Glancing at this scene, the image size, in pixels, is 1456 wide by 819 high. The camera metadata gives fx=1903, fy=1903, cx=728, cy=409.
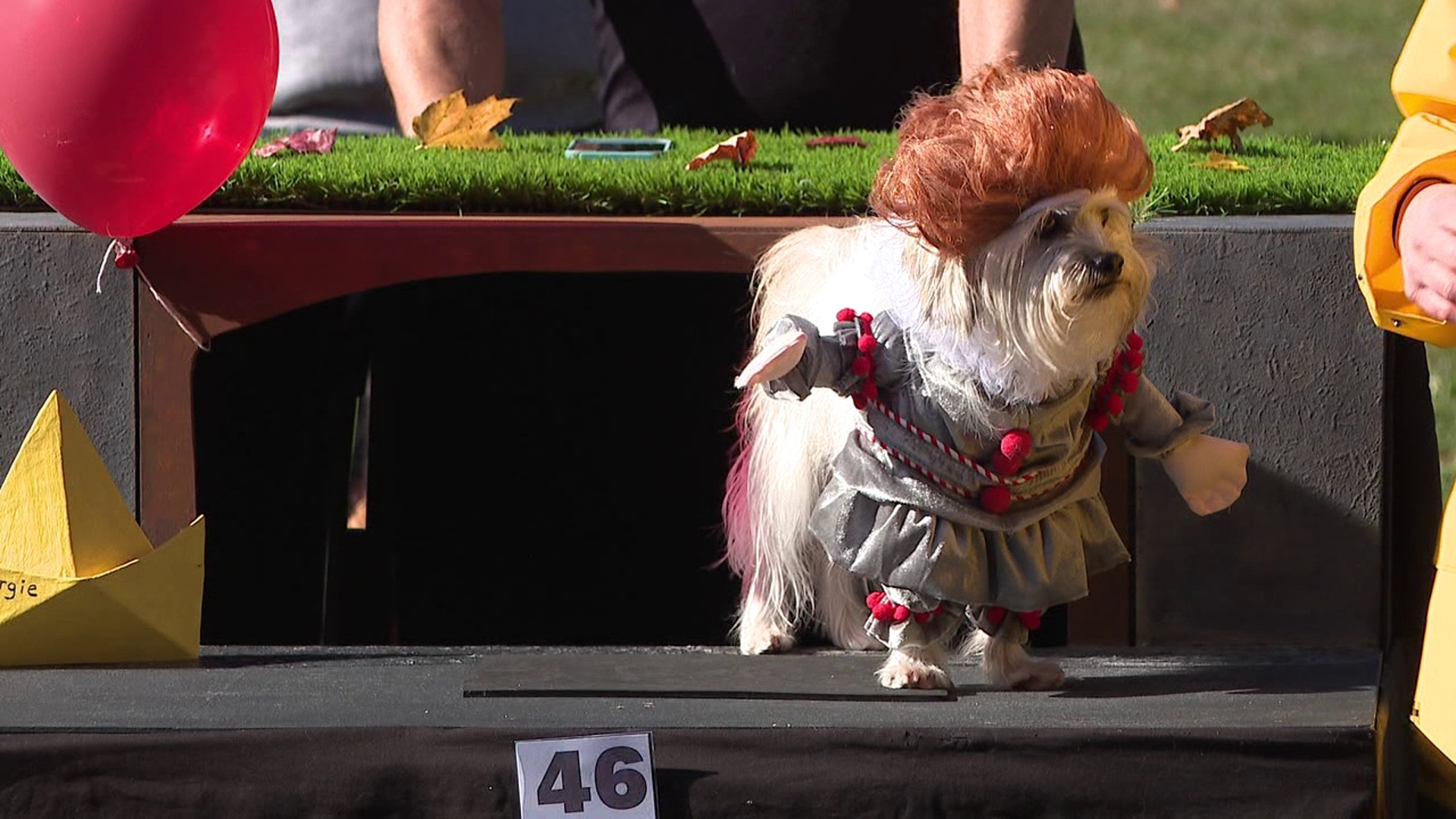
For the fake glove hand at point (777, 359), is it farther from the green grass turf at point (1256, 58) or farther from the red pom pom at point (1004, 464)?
the green grass turf at point (1256, 58)

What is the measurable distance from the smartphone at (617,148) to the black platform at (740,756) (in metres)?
0.83

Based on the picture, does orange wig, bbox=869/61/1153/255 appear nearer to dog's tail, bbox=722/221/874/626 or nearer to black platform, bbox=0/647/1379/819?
dog's tail, bbox=722/221/874/626

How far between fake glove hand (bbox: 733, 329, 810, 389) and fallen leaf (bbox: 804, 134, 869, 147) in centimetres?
82

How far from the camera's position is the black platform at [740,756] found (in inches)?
59.0

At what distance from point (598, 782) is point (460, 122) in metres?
1.10

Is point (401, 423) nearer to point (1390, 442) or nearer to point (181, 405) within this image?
point (181, 405)

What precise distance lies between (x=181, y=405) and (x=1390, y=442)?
1190 mm

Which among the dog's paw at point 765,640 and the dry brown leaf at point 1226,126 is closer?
the dog's paw at point 765,640

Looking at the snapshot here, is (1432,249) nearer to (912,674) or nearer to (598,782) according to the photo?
(912,674)

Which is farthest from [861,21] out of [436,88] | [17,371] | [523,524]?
[17,371]

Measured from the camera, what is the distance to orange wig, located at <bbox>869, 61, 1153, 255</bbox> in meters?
1.53

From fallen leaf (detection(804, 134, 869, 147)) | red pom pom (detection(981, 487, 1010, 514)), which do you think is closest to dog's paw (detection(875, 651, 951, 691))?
red pom pom (detection(981, 487, 1010, 514))

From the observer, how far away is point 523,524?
2.43 m

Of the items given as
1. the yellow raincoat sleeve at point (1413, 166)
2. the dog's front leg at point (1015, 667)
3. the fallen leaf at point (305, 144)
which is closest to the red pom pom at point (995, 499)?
the dog's front leg at point (1015, 667)
